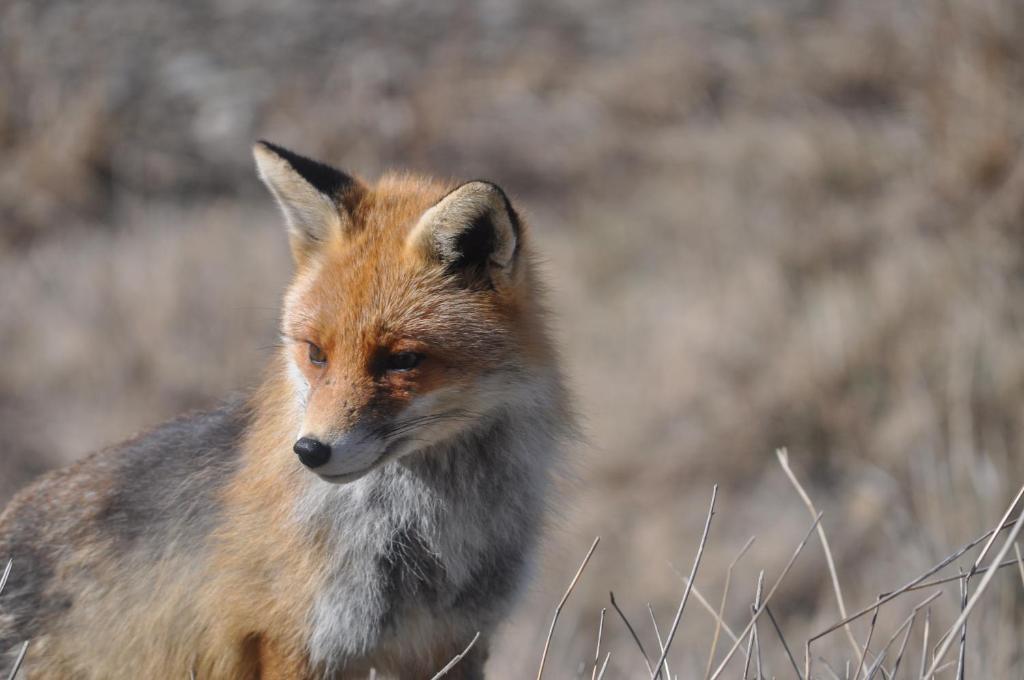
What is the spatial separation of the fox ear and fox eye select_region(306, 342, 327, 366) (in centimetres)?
55

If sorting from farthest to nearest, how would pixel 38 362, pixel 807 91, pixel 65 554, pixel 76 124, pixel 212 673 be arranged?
pixel 807 91 → pixel 76 124 → pixel 38 362 → pixel 65 554 → pixel 212 673

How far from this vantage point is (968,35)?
13680 mm

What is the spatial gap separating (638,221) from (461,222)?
12.0 m

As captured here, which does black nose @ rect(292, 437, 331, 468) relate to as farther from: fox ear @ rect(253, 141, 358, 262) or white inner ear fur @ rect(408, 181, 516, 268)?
fox ear @ rect(253, 141, 358, 262)

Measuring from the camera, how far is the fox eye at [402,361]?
3629mm

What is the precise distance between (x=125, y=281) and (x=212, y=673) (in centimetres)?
1058

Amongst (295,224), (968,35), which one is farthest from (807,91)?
(295,224)

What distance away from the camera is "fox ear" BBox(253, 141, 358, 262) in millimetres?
4070

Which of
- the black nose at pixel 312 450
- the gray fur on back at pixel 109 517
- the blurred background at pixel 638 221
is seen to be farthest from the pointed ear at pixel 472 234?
the blurred background at pixel 638 221

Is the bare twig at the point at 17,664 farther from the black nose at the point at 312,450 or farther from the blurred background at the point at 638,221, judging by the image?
the blurred background at the point at 638,221

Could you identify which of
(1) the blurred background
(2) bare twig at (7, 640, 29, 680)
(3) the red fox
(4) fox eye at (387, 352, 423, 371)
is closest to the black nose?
(3) the red fox

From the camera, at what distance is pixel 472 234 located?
154 inches

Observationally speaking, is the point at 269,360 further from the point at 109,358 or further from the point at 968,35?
the point at 968,35

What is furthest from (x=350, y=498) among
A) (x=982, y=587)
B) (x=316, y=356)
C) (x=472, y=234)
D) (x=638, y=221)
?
(x=638, y=221)
